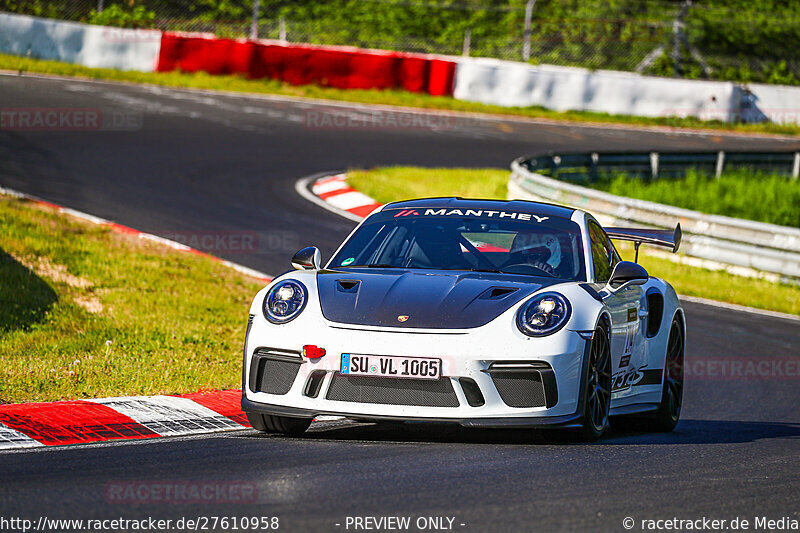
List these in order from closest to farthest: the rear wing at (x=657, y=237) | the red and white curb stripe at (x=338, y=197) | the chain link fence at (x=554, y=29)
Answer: the rear wing at (x=657, y=237) → the red and white curb stripe at (x=338, y=197) → the chain link fence at (x=554, y=29)

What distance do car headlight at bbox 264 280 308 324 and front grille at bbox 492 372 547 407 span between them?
1054mm

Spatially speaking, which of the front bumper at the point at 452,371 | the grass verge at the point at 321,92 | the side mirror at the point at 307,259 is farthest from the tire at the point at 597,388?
the grass verge at the point at 321,92

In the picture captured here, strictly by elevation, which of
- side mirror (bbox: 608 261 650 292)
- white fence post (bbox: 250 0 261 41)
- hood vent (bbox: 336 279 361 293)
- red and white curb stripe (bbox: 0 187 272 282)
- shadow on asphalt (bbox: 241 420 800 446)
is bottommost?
red and white curb stripe (bbox: 0 187 272 282)

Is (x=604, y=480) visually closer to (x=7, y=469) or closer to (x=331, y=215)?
(x=7, y=469)

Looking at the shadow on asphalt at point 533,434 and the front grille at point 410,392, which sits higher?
the front grille at point 410,392

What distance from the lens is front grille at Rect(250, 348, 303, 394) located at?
599cm

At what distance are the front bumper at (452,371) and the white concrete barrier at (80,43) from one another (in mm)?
24709

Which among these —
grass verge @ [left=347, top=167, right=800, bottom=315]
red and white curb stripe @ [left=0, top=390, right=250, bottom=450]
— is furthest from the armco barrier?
red and white curb stripe @ [left=0, top=390, right=250, bottom=450]

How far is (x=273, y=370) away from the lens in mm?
6074

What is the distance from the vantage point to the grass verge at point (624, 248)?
1460cm

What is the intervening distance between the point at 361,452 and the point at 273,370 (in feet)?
2.24

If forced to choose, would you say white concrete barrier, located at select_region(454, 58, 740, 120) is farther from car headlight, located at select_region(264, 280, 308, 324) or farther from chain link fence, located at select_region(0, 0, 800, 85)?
car headlight, located at select_region(264, 280, 308, 324)

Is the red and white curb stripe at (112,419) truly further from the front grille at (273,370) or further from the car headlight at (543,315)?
the car headlight at (543,315)

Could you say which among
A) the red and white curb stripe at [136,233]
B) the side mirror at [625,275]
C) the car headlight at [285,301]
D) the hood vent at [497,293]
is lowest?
the red and white curb stripe at [136,233]
